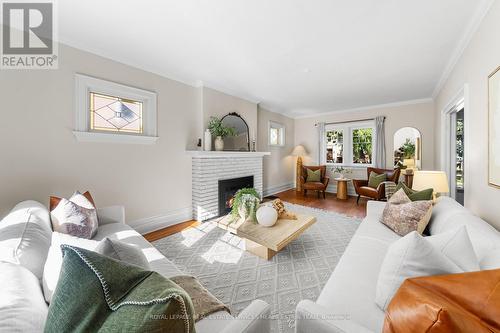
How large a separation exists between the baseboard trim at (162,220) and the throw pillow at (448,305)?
2999 mm

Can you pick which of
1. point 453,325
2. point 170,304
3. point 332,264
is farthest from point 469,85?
point 170,304

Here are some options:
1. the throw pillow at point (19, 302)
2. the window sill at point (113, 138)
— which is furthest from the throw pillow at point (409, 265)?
the window sill at point (113, 138)

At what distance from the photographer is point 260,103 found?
4828 millimetres

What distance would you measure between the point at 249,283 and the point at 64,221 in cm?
166

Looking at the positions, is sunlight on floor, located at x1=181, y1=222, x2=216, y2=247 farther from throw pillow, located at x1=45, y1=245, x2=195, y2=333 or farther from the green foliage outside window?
the green foliage outside window

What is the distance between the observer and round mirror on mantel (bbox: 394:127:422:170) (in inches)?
178

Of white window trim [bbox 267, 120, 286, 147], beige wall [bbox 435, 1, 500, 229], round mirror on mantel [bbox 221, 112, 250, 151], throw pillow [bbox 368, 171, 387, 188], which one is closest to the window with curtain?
throw pillow [bbox 368, 171, 387, 188]

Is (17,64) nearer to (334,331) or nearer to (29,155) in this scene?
(29,155)

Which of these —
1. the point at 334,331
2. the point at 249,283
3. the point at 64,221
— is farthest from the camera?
the point at 249,283

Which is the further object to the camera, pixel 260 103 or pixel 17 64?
pixel 260 103

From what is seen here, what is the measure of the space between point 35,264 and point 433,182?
10.7ft

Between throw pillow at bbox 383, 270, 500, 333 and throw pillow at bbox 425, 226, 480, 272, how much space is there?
0.24m

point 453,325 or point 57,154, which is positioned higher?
point 57,154

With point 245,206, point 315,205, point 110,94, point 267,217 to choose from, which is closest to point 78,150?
point 110,94
